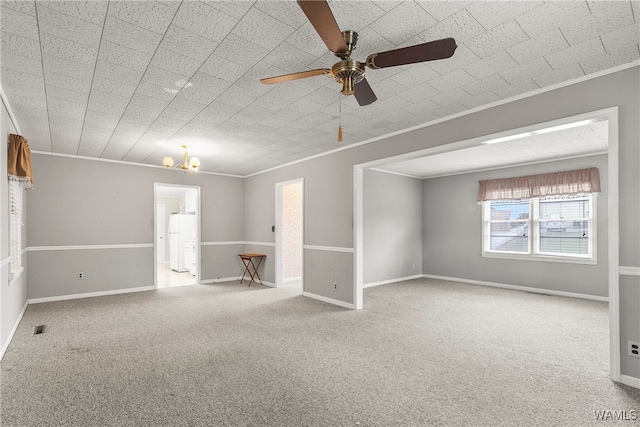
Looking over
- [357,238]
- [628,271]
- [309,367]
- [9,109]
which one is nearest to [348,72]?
[309,367]

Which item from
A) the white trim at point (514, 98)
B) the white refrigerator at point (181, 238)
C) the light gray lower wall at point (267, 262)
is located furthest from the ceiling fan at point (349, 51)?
the white refrigerator at point (181, 238)

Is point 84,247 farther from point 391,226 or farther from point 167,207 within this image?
point 391,226

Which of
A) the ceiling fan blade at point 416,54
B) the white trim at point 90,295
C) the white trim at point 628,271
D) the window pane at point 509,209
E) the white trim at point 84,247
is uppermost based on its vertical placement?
the ceiling fan blade at point 416,54

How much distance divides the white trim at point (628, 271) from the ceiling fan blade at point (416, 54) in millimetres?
2210

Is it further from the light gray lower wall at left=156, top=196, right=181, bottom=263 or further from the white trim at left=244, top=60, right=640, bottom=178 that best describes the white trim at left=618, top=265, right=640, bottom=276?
the light gray lower wall at left=156, top=196, right=181, bottom=263

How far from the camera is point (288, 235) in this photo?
7172mm

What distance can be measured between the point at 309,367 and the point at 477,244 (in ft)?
17.8

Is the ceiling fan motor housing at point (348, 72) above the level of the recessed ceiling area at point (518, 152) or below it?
below

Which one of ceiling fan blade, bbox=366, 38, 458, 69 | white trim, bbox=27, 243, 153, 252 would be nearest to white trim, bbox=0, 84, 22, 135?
Answer: white trim, bbox=27, 243, 153, 252

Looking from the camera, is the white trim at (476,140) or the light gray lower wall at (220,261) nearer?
the white trim at (476,140)

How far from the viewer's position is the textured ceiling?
1.87 m

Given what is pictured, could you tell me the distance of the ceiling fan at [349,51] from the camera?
1.51 m

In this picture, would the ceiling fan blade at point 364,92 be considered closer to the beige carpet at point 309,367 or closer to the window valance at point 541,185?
the beige carpet at point 309,367

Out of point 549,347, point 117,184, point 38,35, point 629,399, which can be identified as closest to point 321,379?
point 629,399
